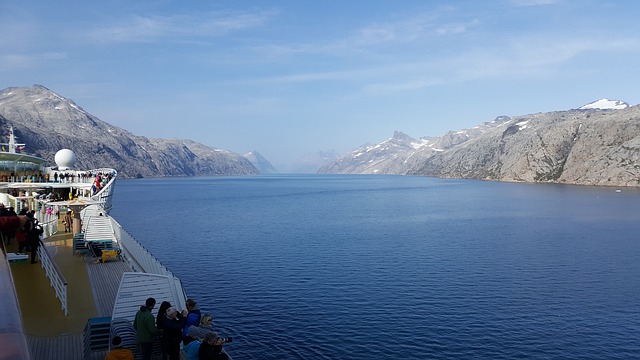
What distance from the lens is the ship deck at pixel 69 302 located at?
694 inches

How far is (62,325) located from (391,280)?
34023mm

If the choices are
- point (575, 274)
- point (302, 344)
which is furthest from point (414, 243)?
point (302, 344)

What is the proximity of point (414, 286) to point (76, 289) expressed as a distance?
98.0 ft

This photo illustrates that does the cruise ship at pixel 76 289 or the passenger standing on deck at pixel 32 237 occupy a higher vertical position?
the passenger standing on deck at pixel 32 237

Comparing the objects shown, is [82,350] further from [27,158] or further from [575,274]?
[27,158]

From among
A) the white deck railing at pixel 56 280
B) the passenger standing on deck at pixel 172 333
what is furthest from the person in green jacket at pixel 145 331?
the white deck railing at pixel 56 280

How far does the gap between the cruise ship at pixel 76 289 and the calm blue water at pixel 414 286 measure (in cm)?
896

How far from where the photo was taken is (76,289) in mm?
25297

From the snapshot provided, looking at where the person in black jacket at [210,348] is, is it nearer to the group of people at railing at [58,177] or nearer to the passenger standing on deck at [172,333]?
the passenger standing on deck at [172,333]

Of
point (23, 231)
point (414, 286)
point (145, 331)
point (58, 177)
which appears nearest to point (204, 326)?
point (145, 331)

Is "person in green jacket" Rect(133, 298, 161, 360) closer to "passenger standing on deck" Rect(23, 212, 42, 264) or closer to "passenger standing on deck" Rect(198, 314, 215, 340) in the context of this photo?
"passenger standing on deck" Rect(198, 314, 215, 340)

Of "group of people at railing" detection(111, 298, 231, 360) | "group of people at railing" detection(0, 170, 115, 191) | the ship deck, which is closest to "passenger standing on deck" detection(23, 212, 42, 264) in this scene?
the ship deck

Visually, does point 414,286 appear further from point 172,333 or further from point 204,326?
point 204,326

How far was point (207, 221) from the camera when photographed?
10281 cm
